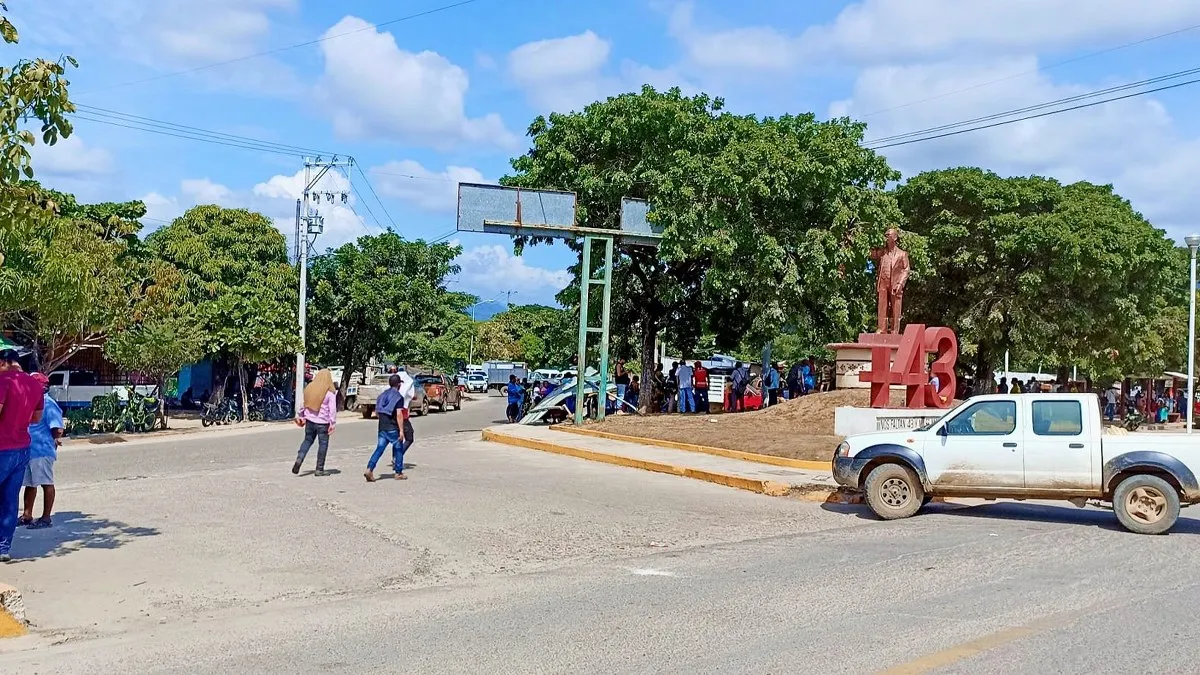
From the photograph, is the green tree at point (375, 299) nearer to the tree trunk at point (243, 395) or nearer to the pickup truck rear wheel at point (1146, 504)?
the tree trunk at point (243, 395)

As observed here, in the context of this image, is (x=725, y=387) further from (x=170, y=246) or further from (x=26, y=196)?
(x=26, y=196)

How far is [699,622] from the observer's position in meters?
7.18

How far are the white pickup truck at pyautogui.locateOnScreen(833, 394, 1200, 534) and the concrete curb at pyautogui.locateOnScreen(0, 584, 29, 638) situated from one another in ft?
29.6

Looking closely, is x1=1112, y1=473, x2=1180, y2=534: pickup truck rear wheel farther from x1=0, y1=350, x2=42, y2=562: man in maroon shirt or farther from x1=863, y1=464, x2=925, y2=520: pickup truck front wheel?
x1=0, y1=350, x2=42, y2=562: man in maroon shirt

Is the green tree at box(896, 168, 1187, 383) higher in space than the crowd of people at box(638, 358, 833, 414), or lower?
higher

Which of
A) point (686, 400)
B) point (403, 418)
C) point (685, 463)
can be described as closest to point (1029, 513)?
point (685, 463)

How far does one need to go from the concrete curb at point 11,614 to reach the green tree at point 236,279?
83.4ft

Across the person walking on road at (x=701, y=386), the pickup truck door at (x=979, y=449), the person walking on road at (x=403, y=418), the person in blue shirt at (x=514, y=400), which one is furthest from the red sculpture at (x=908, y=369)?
the person in blue shirt at (x=514, y=400)

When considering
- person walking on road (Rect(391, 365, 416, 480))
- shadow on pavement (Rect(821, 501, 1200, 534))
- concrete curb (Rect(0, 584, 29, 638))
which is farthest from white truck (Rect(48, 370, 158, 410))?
concrete curb (Rect(0, 584, 29, 638))

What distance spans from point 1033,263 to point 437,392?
22818 millimetres

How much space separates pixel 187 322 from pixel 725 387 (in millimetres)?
16906

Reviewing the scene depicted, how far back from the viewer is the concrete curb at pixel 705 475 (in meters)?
14.8

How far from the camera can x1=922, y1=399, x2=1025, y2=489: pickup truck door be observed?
12070 mm

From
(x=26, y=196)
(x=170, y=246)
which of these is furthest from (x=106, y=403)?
(x=26, y=196)
